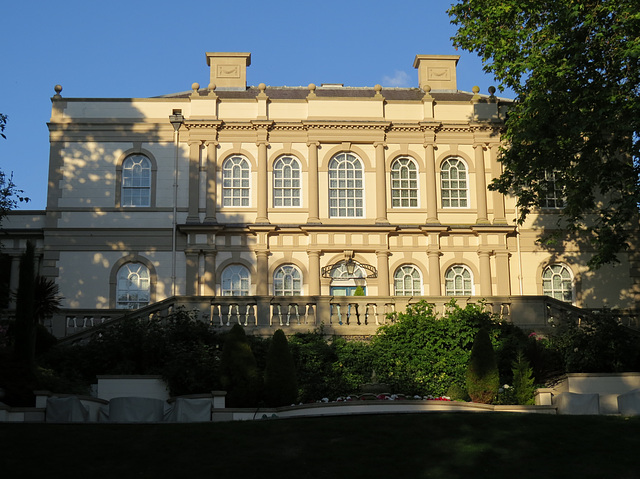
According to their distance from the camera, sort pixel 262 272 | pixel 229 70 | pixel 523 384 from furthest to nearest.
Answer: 1. pixel 229 70
2. pixel 262 272
3. pixel 523 384

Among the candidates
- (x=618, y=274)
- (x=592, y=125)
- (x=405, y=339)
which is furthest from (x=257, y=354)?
(x=618, y=274)

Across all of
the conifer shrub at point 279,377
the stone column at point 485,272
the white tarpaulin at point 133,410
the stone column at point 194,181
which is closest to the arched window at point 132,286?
the stone column at point 194,181

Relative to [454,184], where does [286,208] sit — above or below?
below

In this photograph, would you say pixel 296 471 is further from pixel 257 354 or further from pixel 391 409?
pixel 257 354

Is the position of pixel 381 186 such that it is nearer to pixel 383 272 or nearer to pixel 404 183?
pixel 404 183

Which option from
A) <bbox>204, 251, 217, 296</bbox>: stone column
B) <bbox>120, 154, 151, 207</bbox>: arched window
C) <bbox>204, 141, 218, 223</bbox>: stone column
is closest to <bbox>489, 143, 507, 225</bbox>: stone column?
<bbox>204, 141, 218, 223</bbox>: stone column

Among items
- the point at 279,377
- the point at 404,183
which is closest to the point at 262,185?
the point at 404,183

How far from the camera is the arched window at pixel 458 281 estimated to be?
3644 centimetres

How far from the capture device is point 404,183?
3734 cm

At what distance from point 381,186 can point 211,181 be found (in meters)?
7.04

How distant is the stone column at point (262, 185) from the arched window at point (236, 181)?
1.92 ft

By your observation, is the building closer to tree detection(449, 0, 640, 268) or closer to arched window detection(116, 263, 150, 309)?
arched window detection(116, 263, 150, 309)

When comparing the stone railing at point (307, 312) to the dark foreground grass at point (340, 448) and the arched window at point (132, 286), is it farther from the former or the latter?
the dark foreground grass at point (340, 448)

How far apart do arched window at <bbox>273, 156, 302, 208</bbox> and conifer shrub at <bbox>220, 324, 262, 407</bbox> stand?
622 inches
